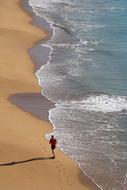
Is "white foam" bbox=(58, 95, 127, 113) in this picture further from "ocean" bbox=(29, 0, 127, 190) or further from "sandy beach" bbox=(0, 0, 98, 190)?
"sandy beach" bbox=(0, 0, 98, 190)

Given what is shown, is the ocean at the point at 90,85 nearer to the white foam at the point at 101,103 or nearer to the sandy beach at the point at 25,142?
the white foam at the point at 101,103

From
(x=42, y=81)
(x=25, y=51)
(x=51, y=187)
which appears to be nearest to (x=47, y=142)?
(x=51, y=187)

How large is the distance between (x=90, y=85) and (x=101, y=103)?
2.29m

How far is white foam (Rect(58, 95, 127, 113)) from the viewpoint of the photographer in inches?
992

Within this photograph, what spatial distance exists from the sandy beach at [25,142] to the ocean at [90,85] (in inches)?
24.5

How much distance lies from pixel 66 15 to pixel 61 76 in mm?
14322

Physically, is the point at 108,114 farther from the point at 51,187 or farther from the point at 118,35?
the point at 118,35

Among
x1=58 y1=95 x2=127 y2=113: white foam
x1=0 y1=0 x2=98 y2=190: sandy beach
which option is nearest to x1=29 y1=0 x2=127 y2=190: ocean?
x1=58 y1=95 x2=127 y2=113: white foam

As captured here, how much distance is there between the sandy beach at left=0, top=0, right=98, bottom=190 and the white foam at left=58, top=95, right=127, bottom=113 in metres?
1.47

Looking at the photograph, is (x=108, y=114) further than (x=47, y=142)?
Yes

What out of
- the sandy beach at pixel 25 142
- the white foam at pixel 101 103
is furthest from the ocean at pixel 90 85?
the sandy beach at pixel 25 142

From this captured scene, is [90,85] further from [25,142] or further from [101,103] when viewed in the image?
[25,142]

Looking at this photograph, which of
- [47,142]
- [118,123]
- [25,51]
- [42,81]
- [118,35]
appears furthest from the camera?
[118,35]

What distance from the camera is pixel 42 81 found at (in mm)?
28453
